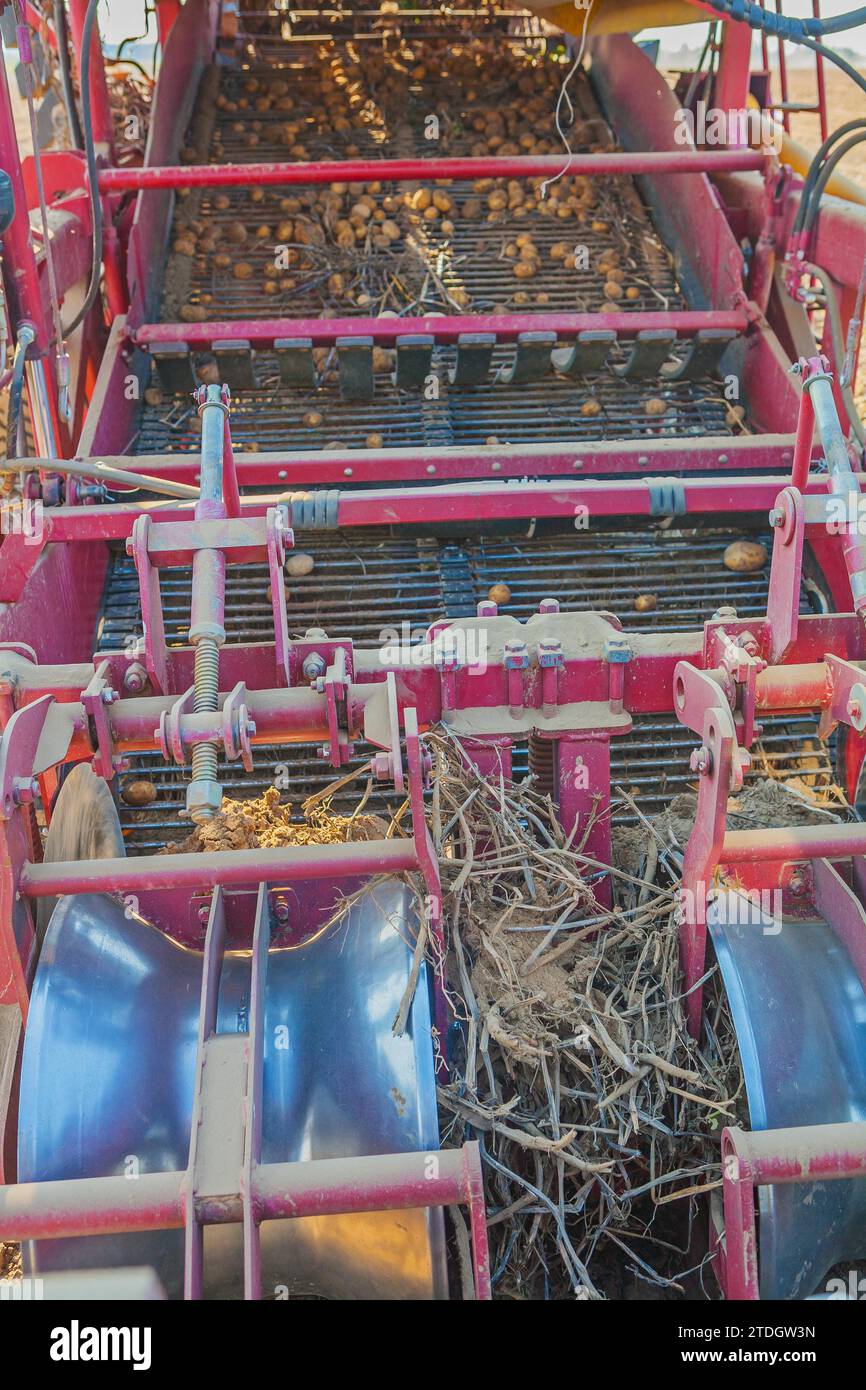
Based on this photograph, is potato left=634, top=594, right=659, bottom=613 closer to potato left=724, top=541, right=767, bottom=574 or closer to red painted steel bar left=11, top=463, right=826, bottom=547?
potato left=724, top=541, right=767, bottom=574

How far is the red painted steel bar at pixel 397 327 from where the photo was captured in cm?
368

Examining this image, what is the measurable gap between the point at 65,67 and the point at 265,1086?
3.41 metres

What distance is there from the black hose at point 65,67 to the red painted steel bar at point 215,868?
2996 mm

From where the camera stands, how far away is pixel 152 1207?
173cm

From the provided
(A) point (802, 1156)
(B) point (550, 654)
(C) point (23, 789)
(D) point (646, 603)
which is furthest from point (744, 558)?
(C) point (23, 789)

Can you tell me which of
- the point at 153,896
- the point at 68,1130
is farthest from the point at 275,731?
the point at 68,1130

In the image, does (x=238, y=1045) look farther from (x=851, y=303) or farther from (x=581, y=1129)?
(x=851, y=303)

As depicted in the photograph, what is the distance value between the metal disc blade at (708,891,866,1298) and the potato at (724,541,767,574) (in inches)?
57.7

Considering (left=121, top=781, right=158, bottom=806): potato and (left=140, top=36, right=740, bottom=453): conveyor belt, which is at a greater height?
(left=140, top=36, right=740, bottom=453): conveyor belt

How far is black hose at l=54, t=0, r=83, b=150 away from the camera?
3.93m

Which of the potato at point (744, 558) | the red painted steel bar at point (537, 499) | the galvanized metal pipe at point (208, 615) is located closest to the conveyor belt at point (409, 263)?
the potato at point (744, 558)

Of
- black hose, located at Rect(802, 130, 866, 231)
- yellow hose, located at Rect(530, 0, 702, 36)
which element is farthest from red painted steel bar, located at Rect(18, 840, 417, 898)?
yellow hose, located at Rect(530, 0, 702, 36)

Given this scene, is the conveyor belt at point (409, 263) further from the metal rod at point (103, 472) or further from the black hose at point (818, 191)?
the metal rod at point (103, 472)

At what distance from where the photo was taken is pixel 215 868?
200cm
